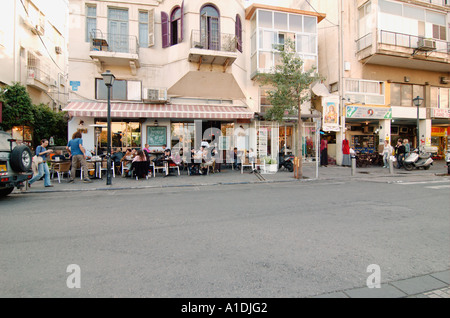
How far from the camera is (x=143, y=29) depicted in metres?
15.9

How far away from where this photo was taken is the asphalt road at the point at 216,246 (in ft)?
8.92

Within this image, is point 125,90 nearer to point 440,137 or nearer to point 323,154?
point 323,154

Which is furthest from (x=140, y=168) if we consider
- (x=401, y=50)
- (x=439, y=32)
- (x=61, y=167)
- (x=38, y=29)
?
(x=439, y=32)

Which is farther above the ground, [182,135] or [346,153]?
[182,135]

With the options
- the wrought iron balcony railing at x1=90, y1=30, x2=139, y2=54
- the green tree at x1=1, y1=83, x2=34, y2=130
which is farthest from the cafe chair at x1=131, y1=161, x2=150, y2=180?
the green tree at x1=1, y1=83, x2=34, y2=130

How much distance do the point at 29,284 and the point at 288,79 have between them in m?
12.0

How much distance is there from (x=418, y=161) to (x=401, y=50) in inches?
313

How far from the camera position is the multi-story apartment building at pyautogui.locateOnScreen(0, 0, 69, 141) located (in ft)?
51.5

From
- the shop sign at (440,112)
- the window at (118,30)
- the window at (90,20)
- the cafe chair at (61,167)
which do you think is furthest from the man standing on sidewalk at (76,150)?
the shop sign at (440,112)

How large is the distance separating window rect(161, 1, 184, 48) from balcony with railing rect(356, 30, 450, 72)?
12.9m

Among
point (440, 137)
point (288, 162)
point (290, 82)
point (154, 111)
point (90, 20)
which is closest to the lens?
point (290, 82)

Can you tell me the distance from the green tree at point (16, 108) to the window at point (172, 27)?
8.66 metres
